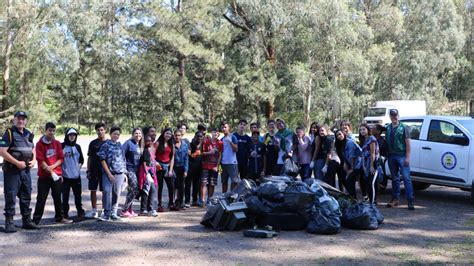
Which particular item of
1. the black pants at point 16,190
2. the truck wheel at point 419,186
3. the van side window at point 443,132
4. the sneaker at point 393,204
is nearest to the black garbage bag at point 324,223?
the sneaker at point 393,204

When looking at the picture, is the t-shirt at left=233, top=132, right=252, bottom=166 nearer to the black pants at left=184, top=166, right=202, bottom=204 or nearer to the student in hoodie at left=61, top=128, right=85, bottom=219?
the black pants at left=184, top=166, right=202, bottom=204

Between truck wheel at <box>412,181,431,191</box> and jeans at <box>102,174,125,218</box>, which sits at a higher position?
jeans at <box>102,174,125,218</box>

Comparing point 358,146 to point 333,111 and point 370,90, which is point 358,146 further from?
point 370,90

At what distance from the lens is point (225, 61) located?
39375mm

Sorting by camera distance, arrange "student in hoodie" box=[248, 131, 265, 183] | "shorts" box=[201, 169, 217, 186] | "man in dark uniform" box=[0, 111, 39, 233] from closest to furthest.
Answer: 1. "man in dark uniform" box=[0, 111, 39, 233]
2. "shorts" box=[201, 169, 217, 186]
3. "student in hoodie" box=[248, 131, 265, 183]

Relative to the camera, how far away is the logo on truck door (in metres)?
9.89

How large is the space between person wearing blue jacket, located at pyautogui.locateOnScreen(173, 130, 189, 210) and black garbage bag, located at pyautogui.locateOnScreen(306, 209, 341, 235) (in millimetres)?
2843

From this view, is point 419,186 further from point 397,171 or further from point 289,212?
point 289,212

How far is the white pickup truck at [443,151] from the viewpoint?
9727 millimetres

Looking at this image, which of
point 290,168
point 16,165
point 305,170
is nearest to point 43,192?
point 16,165

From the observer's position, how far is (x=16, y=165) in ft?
23.5

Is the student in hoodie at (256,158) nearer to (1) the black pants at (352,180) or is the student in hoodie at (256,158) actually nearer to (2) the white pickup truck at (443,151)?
(1) the black pants at (352,180)

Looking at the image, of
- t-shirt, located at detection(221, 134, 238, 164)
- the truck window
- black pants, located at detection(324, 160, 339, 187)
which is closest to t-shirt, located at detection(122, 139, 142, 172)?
t-shirt, located at detection(221, 134, 238, 164)

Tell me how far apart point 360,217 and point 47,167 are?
4872 millimetres
